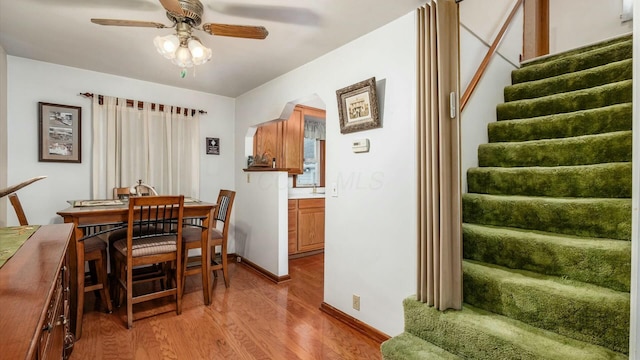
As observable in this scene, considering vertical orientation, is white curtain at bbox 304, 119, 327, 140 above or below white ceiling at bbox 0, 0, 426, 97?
below

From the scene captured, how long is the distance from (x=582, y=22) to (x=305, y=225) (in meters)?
4.06

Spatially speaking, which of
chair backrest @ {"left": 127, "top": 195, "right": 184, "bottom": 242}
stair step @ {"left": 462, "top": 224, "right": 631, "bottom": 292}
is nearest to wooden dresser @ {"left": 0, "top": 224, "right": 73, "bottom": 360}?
chair backrest @ {"left": 127, "top": 195, "right": 184, "bottom": 242}

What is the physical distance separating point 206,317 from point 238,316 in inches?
10.4

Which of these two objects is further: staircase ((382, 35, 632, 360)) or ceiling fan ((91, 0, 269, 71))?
ceiling fan ((91, 0, 269, 71))

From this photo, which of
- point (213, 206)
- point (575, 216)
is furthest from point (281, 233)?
point (575, 216)

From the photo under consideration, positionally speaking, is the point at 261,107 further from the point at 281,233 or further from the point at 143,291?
the point at 143,291

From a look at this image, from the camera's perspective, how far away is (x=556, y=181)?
1.79 meters

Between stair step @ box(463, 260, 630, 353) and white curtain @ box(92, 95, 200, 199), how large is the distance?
3.33 metres

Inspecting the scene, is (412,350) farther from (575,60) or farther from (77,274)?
(575,60)

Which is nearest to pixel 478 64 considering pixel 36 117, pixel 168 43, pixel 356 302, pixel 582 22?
pixel 582 22

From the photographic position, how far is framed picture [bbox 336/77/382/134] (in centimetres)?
208

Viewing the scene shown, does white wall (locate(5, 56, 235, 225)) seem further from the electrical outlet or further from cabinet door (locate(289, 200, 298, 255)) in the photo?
the electrical outlet

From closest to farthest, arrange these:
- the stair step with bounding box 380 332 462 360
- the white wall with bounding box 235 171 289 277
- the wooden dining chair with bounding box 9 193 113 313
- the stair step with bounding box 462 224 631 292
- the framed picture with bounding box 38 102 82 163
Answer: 1. the stair step with bounding box 462 224 631 292
2. the stair step with bounding box 380 332 462 360
3. the wooden dining chair with bounding box 9 193 113 313
4. the framed picture with bounding box 38 102 82 163
5. the white wall with bounding box 235 171 289 277

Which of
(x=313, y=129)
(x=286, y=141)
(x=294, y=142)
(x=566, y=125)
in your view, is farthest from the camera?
(x=313, y=129)
